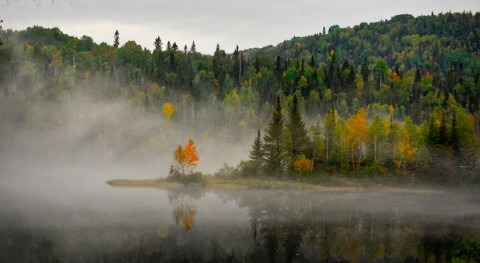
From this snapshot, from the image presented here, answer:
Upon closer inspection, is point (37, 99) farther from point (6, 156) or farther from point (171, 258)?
point (171, 258)

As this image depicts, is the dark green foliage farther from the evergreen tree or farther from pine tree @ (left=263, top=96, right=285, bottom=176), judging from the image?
the evergreen tree

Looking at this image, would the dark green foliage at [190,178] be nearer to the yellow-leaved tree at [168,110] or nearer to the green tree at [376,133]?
the green tree at [376,133]

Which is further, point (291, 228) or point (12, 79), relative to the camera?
point (12, 79)

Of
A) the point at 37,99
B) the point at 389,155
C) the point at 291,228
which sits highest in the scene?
the point at 37,99

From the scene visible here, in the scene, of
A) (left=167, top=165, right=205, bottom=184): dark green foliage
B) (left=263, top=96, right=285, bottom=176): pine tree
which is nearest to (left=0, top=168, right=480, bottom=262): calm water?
(left=167, top=165, right=205, bottom=184): dark green foliage

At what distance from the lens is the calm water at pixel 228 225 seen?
57.2 m

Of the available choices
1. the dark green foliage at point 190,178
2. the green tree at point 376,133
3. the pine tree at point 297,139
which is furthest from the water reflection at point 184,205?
the green tree at point 376,133

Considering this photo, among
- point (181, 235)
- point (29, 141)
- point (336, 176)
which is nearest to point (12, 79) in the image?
point (29, 141)

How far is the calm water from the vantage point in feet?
188

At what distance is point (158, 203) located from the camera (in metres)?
91.9

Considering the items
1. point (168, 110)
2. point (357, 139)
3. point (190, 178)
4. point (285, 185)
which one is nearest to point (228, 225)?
point (285, 185)

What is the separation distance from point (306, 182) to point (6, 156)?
10134 centimetres

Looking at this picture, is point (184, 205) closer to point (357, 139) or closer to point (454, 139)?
point (357, 139)

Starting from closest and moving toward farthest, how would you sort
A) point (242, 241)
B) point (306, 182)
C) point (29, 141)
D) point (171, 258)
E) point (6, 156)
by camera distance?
1. point (171, 258)
2. point (242, 241)
3. point (306, 182)
4. point (6, 156)
5. point (29, 141)
